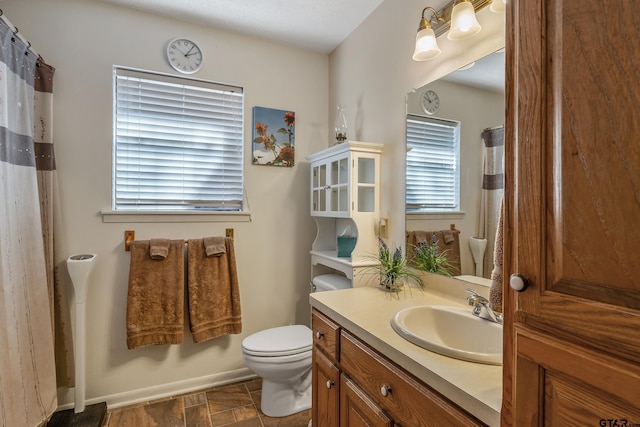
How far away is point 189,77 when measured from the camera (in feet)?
7.38

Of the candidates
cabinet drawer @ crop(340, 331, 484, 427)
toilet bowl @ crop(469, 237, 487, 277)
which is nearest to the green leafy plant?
toilet bowl @ crop(469, 237, 487, 277)

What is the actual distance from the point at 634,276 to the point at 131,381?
2.57 metres

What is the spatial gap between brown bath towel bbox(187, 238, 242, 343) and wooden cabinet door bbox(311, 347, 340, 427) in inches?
36.2

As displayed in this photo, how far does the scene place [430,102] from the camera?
1.65m

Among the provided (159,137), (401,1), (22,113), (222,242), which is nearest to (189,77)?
(159,137)

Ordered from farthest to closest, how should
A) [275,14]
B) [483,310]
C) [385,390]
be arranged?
[275,14] < [483,310] < [385,390]

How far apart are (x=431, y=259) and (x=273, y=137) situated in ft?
4.92

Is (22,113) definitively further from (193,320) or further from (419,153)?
(419,153)

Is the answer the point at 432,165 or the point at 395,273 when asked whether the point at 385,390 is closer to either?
the point at 395,273

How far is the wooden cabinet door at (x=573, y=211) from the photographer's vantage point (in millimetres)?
472

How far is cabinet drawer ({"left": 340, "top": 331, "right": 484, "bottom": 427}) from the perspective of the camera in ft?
2.74

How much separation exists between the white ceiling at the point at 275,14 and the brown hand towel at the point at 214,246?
151 cm

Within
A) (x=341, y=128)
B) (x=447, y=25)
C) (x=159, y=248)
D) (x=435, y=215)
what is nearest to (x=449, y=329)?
(x=435, y=215)

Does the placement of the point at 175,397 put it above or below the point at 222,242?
below
